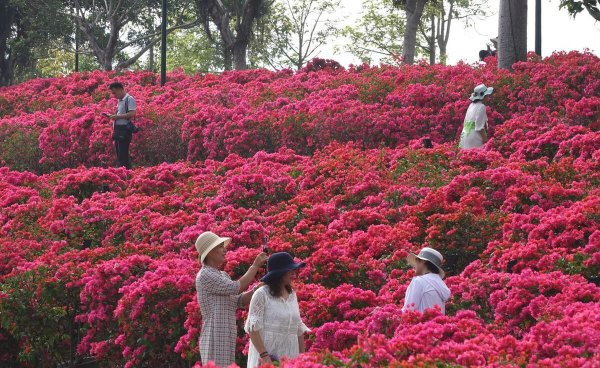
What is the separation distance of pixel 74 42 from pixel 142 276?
31.5m

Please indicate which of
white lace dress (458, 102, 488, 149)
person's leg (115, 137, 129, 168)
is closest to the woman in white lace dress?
white lace dress (458, 102, 488, 149)

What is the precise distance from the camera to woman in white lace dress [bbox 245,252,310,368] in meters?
6.37

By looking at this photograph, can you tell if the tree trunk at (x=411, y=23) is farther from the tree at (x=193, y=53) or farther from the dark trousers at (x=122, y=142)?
the tree at (x=193, y=53)

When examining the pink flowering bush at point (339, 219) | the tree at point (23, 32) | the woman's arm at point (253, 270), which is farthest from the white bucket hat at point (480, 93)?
the tree at point (23, 32)

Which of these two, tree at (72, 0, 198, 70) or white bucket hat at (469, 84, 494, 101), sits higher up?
tree at (72, 0, 198, 70)

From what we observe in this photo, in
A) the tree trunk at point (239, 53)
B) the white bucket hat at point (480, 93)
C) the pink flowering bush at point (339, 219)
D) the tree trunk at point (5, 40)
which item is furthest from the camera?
the tree trunk at point (5, 40)

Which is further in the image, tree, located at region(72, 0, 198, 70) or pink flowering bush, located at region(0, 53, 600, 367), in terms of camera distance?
tree, located at region(72, 0, 198, 70)

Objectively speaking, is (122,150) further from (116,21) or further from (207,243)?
(116,21)

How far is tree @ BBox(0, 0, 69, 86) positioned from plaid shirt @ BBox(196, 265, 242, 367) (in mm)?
27407

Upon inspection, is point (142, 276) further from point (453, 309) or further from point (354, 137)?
point (354, 137)

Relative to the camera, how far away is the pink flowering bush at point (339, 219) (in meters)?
7.26

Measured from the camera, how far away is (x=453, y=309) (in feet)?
26.4

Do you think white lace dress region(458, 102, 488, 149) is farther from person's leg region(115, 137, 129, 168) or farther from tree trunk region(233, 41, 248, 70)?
tree trunk region(233, 41, 248, 70)

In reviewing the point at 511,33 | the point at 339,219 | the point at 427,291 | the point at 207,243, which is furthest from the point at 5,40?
the point at 427,291
